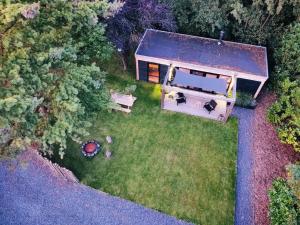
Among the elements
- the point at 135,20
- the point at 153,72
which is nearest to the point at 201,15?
the point at 135,20

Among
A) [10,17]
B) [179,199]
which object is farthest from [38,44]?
[179,199]

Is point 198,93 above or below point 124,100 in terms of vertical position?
above

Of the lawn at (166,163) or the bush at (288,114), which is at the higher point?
the bush at (288,114)

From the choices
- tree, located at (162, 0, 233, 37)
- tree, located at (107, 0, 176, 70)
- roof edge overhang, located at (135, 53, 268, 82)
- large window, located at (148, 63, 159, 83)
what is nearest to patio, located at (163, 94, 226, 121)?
large window, located at (148, 63, 159, 83)

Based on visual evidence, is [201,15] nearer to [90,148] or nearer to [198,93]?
[198,93]

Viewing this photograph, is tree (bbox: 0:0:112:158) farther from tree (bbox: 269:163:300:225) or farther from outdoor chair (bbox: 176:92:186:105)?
tree (bbox: 269:163:300:225)

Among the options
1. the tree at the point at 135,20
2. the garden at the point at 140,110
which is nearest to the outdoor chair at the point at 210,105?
the garden at the point at 140,110

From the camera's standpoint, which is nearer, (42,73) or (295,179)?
(42,73)

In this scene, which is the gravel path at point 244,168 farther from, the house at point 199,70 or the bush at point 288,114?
the bush at point 288,114
